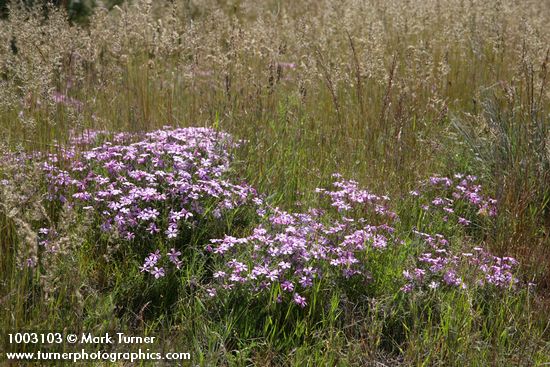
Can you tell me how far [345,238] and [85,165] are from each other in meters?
1.42

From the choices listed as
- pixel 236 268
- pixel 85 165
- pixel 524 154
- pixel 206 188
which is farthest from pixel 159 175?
pixel 524 154

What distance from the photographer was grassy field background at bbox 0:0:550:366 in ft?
8.20

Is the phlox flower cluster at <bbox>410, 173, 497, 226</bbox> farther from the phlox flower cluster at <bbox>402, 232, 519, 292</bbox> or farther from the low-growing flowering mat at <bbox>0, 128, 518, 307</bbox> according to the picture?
the phlox flower cluster at <bbox>402, 232, 519, 292</bbox>

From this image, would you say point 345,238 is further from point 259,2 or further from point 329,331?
point 259,2

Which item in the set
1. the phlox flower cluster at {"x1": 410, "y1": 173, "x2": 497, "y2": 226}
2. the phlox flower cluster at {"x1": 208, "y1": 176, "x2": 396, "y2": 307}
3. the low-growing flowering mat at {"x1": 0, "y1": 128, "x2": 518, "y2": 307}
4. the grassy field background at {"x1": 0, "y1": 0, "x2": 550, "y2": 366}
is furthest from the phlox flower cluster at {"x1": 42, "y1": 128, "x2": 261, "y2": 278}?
the phlox flower cluster at {"x1": 410, "y1": 173, "x2": 497, "y2": 226}

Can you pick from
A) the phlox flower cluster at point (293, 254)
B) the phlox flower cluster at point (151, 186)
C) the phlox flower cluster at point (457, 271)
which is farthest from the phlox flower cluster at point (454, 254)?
the phlox flower cluster at point (151, 186)

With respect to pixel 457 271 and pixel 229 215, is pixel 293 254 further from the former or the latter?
pixel 457 271

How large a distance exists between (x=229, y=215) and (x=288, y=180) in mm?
658

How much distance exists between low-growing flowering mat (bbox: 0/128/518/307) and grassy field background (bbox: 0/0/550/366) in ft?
0.25

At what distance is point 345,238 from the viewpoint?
9.52 feet

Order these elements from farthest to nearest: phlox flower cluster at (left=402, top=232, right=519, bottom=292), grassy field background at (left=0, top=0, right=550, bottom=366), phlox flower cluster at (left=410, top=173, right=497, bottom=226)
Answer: phlox flower cluster at (left=410, top=173, right=497, bottom=226), phlox flower cluster at (left=402, top=232, right=519, bottom=292), grassy field background at (left=0, top=0, right=550, bottom=366)

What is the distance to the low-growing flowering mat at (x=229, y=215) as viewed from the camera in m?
2.70

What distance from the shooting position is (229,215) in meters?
3.12

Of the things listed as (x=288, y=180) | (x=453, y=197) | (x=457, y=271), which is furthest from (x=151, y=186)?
(x=453, y=197)
